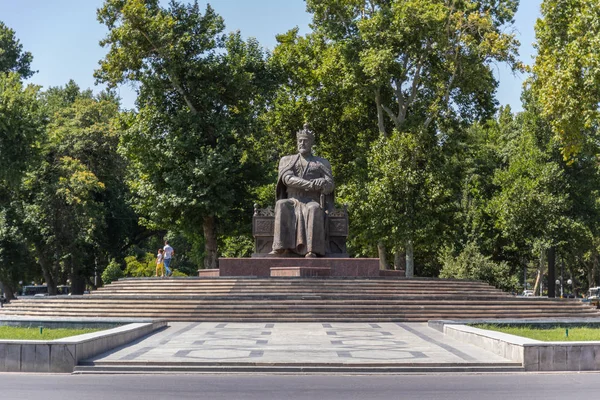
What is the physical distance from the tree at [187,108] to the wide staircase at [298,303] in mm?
11621

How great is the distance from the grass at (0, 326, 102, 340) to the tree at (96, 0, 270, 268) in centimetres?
1878

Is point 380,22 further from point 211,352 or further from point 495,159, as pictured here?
point 211,352

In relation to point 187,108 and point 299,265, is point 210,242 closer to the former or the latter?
point 187,108

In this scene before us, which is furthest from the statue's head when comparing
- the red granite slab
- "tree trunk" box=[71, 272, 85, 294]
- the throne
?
"tree trunk" box=[71, 272, 85, 294]

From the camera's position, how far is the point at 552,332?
16.5 meters

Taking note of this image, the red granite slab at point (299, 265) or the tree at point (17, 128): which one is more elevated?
the tree at point (17, 128)

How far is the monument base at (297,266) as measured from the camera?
2556 centimetres

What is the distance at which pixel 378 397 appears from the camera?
987cm

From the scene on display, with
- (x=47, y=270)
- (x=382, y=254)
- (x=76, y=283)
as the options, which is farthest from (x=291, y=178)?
(x=76, y=283)

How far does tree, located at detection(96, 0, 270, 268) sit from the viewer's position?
1412 inches

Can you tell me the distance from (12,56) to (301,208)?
129 feet

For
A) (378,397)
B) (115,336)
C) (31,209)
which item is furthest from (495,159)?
(378,397)

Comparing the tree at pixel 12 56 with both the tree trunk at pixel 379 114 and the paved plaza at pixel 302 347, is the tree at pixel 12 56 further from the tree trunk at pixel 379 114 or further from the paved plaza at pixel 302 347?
the paved plaza at pixel 302 347

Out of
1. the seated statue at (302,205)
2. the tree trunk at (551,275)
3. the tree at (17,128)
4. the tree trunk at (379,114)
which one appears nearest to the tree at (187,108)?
the tree at (17,128)
